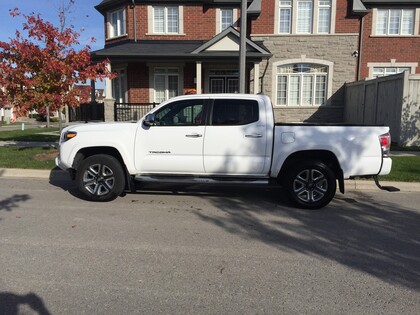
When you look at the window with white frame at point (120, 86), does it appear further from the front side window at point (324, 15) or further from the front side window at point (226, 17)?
the front side window at point (324, 15)

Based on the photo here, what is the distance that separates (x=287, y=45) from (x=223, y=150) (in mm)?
14358

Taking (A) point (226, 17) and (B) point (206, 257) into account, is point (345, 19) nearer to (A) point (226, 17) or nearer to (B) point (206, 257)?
(A) point (226, 17)

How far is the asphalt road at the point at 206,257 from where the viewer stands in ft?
10.6

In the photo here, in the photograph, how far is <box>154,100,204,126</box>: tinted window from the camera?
6.42 meters

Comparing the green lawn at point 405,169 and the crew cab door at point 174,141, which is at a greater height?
the crew cab door at point 174,141

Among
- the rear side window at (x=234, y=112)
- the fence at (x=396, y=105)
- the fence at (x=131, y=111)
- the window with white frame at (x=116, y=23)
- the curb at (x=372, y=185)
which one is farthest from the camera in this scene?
the window with white frame at (x=116, y=23)

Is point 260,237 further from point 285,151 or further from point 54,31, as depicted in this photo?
point 54,31

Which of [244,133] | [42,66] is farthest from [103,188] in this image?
[42,66]

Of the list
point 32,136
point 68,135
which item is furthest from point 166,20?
point 68,135

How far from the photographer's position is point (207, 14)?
65.0 feet

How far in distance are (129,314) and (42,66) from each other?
9167mm

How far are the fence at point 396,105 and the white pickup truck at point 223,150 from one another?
796cm

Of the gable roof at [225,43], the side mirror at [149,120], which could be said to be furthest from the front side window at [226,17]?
the side mirror at [149,120]

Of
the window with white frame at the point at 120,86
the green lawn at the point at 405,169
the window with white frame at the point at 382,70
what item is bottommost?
the green lawn at the point at 405,169
